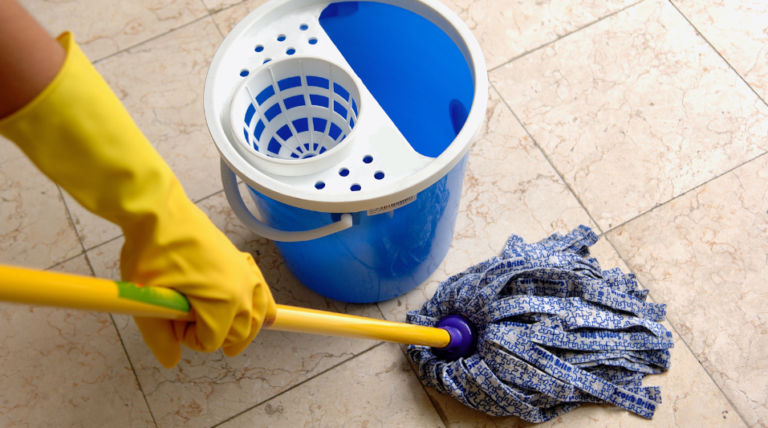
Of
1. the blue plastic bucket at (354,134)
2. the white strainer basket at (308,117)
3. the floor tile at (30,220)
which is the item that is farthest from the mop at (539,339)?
the floor tile at (30,220)

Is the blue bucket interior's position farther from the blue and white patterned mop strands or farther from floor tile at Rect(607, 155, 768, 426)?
floor tile at Rect(607, 155, 768, 426)

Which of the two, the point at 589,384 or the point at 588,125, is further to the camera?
the point at 588,125

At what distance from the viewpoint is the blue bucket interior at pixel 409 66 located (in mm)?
956

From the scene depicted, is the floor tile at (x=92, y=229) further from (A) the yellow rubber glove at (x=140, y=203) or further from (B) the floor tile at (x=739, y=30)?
(B) the floor tile at (x=739, y=30)

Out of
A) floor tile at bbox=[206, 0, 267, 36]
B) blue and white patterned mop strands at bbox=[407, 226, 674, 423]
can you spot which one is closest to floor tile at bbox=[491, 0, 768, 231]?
blue and white patterned mop strands at bbox=[407, 226, 674, 423]

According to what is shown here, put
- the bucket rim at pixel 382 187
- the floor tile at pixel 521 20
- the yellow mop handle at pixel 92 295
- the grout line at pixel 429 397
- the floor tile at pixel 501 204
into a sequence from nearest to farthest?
the yellow mop handle at pixel 92 295
the bucket rim at pixel 382 187
the grout line at pixel 429 397
the floor tile at pixel 501 204
the floor tile at pixel 521 20

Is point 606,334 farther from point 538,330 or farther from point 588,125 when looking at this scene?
point 588,125

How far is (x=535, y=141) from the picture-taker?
4.29ft

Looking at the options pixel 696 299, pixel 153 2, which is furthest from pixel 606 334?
pixel 153 2

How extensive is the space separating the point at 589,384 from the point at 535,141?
564 millimetres

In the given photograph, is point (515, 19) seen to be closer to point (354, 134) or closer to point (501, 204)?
point (501, 204)

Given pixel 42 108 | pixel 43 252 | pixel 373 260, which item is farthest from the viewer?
pixel 43 252

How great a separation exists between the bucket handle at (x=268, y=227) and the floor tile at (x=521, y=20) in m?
0.78

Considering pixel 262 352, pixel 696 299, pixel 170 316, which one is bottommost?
pixel 696 299
